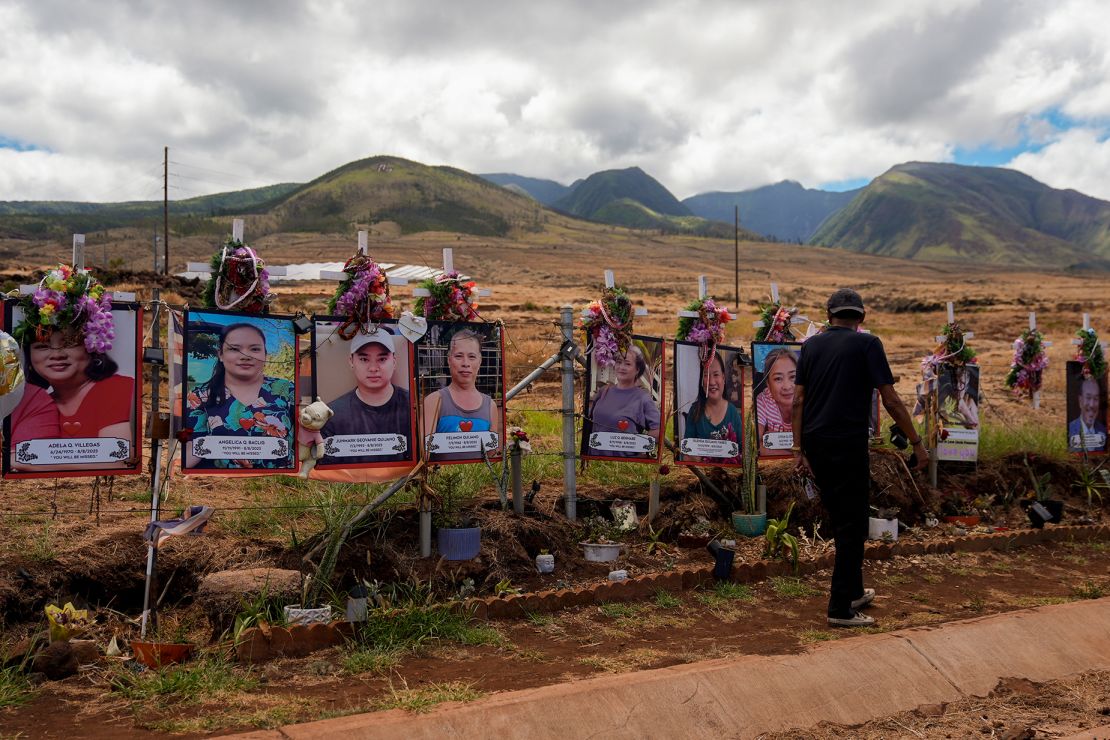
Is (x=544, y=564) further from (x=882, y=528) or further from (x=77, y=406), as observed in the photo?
(x=882, y=528)

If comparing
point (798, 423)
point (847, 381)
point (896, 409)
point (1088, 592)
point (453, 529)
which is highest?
point (847, 381)

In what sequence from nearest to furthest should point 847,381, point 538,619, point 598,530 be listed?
1. point 847,381
2. point 538,619
3. point 598,530

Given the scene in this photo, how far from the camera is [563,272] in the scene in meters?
68.3

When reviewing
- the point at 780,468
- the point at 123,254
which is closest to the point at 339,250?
the point at 123,254

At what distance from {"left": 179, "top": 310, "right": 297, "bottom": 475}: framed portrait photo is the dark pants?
346 centimetres

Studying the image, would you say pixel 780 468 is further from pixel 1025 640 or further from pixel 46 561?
pixel 46 561

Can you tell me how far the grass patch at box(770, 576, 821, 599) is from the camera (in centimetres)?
627

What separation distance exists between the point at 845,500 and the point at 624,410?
2.53 metres

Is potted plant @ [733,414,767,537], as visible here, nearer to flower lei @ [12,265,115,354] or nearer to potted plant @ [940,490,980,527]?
potted plant @ [940,490,980,527]

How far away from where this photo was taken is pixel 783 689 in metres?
4.38

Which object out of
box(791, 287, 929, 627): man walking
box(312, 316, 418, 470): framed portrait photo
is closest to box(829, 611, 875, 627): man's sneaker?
box(791, 287, 929, 627): man walking

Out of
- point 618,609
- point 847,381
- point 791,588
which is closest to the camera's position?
point 847,381

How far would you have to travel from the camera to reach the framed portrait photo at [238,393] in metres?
5.40

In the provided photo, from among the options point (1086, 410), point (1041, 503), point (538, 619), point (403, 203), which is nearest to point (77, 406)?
point (538, 619)
